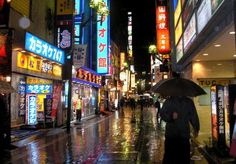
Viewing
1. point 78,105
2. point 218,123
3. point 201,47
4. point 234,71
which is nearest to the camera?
point 218,123

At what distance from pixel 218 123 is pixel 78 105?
16421 millimetres

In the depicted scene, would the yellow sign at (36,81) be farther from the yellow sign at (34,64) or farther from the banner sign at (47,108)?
the yellow sign at (34,64)

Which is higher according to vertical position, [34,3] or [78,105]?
[34,3]

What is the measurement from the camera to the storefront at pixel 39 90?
18094 mm

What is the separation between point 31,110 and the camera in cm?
1953

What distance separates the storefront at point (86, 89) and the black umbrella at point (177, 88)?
19462 mm

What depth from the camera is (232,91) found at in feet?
31.8

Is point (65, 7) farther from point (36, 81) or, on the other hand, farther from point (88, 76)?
point (88, 76)

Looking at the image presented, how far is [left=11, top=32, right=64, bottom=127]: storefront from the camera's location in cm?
1809

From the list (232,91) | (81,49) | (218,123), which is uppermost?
(81,49)

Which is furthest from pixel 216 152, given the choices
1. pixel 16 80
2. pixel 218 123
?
pixel 16 80

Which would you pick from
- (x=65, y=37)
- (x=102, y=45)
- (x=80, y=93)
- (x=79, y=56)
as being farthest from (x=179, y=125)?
(x=102, y=45)

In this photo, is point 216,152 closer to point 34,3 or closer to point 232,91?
point 232,91

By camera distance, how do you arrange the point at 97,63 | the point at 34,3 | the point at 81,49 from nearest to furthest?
the point at 34,3
the point at 81,49
the point at 97,63
